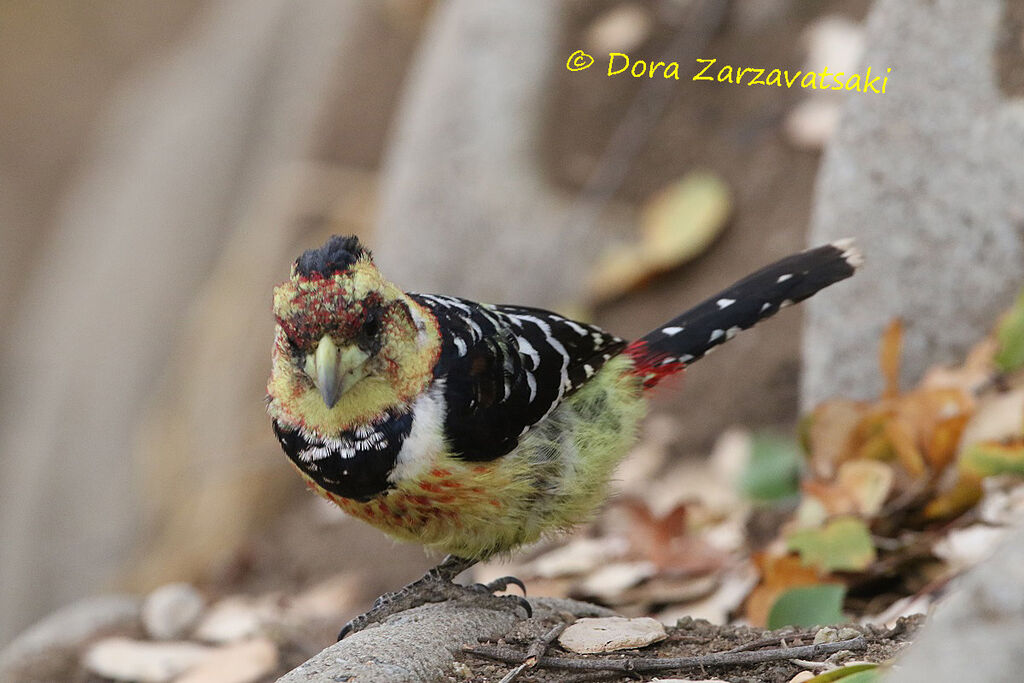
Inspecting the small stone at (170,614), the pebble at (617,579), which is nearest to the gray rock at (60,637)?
the small stone at (170,614)

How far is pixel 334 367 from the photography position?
2.23m

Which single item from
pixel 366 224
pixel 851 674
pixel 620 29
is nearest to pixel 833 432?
pixel 851 674

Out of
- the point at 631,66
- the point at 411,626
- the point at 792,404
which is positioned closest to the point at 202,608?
the point at 411,626

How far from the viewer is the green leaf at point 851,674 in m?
1.71

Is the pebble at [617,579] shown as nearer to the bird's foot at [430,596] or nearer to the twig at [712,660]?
the bird's foot at [430,596]

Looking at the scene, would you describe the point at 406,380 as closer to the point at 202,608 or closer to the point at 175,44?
the point at 202,608

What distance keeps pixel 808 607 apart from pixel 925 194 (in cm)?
151

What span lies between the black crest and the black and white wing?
33 cm

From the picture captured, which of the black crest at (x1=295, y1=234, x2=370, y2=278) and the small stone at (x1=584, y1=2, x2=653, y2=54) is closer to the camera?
the black crest at (x1=295, y1=234, x2=370, y2=278)

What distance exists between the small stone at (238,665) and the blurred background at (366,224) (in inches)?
26.8

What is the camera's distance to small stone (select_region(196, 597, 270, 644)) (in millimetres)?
3452

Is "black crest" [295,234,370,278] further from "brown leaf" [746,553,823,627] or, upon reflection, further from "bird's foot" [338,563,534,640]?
"brown leaf" [746,553,823,627]

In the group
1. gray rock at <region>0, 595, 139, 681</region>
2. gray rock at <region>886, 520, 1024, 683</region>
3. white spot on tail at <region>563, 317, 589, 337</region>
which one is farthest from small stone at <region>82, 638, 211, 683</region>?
gray rock at <region>886, 520, 1024, 683</region>

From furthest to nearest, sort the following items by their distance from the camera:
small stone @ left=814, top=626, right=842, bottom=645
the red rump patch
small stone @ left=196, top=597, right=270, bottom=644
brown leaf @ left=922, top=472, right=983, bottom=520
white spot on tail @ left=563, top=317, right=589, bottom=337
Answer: small stone @ left=196, top=597, right=270, bottom=644
the red rump patch
white spot on tail @ left=563, top=317, right=589, bottom=337
brown leaf @ left=922, top=472, right=983, bottom=520
small stone @ left=814, top=626, right=842, bottom=645
